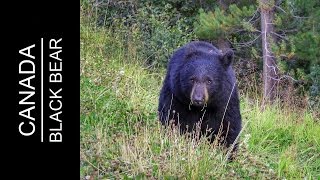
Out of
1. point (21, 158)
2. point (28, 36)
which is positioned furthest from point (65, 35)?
point (21, 158)

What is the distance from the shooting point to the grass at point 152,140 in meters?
5.11

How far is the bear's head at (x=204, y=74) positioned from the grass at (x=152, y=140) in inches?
18.6

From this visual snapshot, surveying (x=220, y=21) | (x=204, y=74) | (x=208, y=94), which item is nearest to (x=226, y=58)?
(x=204, y=74)

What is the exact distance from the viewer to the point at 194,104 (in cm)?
606

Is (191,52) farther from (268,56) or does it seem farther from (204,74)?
(268,56)

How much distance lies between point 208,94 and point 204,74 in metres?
0.23

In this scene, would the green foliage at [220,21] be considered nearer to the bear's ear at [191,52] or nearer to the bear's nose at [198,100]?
the bear's ear at [191,52]

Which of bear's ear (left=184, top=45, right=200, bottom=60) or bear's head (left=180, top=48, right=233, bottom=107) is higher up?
bear's ear (left=184, top=45, right=200, bottom=60)

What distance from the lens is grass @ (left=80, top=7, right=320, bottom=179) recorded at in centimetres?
511

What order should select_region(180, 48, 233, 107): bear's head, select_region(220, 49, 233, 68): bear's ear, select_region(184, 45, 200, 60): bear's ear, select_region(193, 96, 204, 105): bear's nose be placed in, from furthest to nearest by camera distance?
select_region(184, 45, 200, 60): bear's ear → select_region(220, 49, 233, 68): bear's ear → select_region(180, 48, 233, 107): bear's head → select_region(193, 96, 204, 105): bear's nose

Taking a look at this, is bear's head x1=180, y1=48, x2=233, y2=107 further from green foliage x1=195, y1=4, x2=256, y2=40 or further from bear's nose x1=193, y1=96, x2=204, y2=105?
green foliage x1=195, y1=4, x2=256, y2=40

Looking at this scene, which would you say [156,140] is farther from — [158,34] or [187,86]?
[158,34]

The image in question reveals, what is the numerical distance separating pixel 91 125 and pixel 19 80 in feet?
5.64

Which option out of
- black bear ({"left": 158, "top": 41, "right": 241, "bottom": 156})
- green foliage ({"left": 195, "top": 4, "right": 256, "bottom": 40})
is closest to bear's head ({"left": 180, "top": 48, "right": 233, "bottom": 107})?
black bear ({"left": 158, "top": 41, "right": 241, "bottom": 156})
